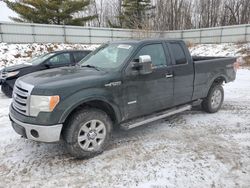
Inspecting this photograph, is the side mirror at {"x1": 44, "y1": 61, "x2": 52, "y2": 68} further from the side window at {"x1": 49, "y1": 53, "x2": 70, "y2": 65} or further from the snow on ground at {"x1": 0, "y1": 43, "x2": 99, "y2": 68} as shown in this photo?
the snow on ground at {"x1": 0, "y1": 43, "x2": 99, "y2": 68}

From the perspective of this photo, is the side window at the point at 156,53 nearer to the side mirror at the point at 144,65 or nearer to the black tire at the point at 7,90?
the side mirror at the point at 144,65

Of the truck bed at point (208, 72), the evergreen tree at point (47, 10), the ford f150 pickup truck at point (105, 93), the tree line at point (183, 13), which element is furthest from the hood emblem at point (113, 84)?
the tree line at point (183, 13)

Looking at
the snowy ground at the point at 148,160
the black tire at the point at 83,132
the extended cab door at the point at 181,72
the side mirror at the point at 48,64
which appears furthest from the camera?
the side mirror at the point at 48,64

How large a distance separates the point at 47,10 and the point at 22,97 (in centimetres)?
2322

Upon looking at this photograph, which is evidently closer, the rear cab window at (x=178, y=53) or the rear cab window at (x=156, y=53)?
the rear cab window at (x=156, y=53)

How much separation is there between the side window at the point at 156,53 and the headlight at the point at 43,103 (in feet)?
6.18

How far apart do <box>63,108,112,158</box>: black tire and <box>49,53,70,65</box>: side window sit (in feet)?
17.6

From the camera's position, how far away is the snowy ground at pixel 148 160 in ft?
9.96

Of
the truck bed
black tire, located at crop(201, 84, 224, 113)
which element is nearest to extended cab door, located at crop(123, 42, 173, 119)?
the truck bed

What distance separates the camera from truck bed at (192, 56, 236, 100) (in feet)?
16.9

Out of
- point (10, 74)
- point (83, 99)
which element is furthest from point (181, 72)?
point (10, 74)

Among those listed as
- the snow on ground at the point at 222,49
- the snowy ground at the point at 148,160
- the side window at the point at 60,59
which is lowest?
the snowy ground at the point at 148,160

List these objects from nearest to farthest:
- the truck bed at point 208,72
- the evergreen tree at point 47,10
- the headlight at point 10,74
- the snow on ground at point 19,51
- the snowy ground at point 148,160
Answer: the snowy ground at point 148,160 → the truck bed at point 208,72 → the headlight at point 10,74 → the snow on ground at point 19,51 → the evergreen tree at point 47,10

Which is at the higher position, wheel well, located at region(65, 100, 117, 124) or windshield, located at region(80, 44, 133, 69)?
windshield, located at region(80, 44, 133, 69)
